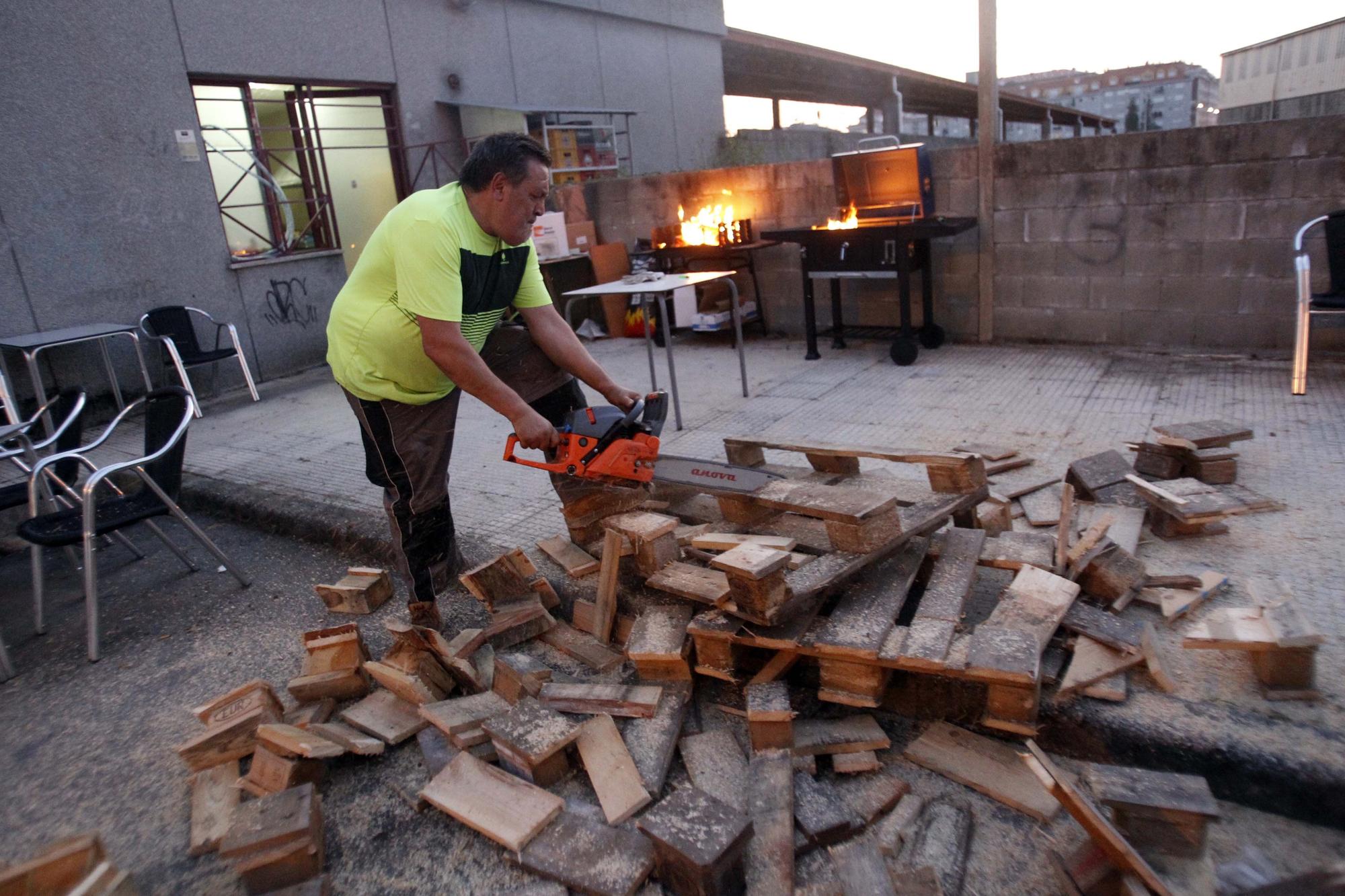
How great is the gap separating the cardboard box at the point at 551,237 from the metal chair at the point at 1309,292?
21.7 ft

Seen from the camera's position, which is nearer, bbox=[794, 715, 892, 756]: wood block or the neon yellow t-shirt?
bbox=[794, 715, 892, 756]: wood block

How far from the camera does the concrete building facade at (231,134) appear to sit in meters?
6.81

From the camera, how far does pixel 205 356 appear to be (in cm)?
737

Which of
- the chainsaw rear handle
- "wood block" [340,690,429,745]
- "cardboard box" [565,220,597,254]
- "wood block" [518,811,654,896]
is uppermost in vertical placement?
"cardboard box" [565,220,597,254]

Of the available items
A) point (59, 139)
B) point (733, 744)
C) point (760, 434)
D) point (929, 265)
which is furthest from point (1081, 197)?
point (59, 139)

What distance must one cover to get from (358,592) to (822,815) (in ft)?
7.55

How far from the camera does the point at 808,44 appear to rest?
1903 centimetres

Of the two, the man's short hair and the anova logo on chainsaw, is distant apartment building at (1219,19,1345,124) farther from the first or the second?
the man's short hair

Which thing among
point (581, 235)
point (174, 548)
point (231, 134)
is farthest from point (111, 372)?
point (581, 235)

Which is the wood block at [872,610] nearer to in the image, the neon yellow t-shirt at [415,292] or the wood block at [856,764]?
the wood block at [856,764]

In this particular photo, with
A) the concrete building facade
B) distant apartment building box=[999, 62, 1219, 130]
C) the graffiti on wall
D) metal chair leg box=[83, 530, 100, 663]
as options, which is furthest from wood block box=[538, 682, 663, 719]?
distant apartment building box=[999, 62, 1219, 130]

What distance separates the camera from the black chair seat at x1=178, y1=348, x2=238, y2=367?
7277 mm

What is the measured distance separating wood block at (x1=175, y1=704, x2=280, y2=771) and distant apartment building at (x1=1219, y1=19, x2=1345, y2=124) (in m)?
12.8

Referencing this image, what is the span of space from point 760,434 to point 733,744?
9.25ft
